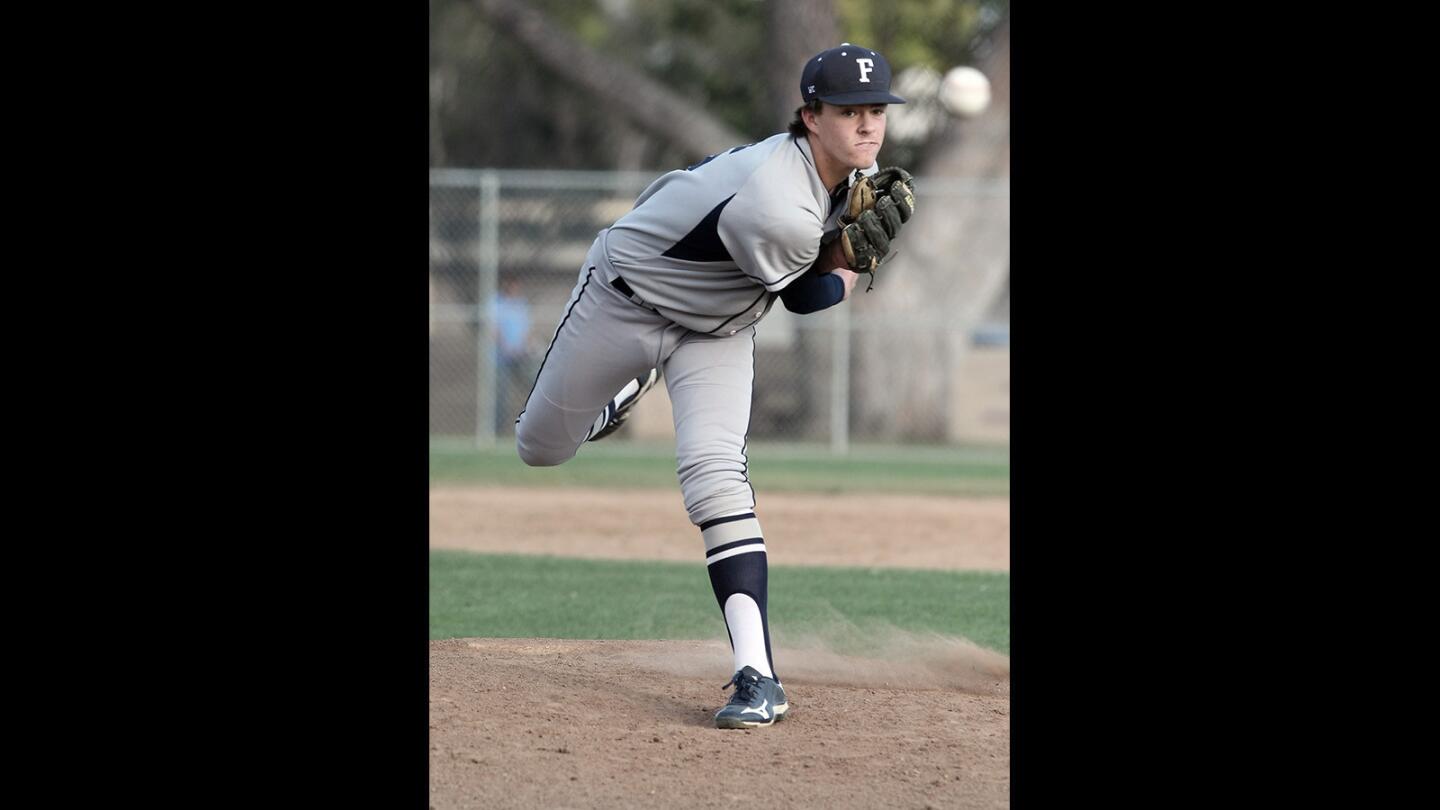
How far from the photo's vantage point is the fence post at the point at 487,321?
16984 millimetres

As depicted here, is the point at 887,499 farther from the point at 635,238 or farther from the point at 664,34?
the point at 664,34

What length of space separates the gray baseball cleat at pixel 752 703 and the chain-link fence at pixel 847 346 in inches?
485

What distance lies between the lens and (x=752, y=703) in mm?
4695

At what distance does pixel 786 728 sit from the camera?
471 centimetres

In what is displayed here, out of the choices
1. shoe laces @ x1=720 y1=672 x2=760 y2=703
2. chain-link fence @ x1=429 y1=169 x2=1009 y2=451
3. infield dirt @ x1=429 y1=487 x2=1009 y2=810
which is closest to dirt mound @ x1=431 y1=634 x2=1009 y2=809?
infield dirt @ x1=429 y1=487 x2=1009 y2=810

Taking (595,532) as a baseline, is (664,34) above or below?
above

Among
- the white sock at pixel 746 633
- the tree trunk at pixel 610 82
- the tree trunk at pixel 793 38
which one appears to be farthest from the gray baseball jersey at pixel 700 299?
the tree trunk at pixel 610 82

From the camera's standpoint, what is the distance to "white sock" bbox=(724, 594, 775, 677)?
479cm

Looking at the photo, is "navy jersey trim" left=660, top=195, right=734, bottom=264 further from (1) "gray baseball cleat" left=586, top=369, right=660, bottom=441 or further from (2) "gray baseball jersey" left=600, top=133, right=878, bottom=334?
(1) "gray baseball cleat" left=586, top=369, right=660, bottom=441

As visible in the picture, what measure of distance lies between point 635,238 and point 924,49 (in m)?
25.3

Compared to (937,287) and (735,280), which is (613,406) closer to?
(735,280)

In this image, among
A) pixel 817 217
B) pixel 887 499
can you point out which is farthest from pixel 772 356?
pixel 817 217

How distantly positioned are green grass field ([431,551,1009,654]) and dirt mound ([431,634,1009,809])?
1.80 ft
